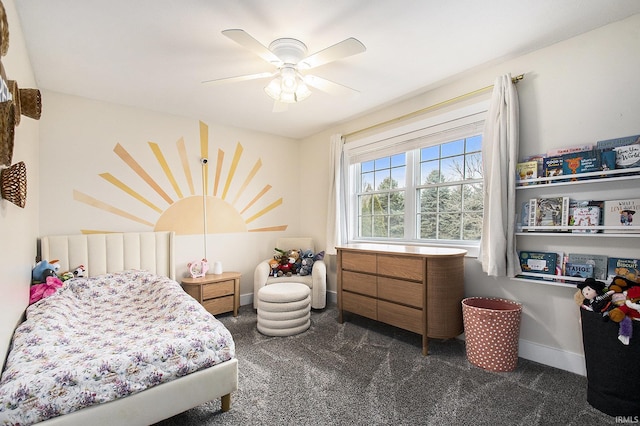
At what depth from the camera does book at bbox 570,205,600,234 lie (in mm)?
2064

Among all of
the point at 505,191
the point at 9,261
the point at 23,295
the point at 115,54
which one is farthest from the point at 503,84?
the point at 23,295

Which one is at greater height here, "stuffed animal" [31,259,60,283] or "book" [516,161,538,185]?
"book" [516,161,538,185]

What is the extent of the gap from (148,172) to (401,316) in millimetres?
3208

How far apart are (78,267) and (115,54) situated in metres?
2.01

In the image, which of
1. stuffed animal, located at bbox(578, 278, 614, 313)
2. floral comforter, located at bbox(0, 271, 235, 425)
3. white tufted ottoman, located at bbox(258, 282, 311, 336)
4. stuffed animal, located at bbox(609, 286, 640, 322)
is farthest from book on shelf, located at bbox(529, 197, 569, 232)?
floral comforter, located at bbox(0, 271, 235, 425)

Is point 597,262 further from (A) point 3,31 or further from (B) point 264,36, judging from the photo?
(A) point 3,31

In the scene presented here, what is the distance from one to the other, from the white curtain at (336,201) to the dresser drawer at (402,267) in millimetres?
1089

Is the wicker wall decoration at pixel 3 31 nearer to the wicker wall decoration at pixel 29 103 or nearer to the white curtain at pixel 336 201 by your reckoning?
the wicker wall decoration at pixel 29 103

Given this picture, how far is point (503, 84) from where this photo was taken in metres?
2.43

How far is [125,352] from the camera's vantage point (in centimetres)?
155

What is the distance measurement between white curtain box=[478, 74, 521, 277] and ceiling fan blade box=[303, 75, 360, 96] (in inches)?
48.4

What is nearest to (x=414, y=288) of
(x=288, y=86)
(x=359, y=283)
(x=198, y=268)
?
(x=359, y=283)

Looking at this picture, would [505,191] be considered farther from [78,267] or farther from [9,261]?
[78,267]

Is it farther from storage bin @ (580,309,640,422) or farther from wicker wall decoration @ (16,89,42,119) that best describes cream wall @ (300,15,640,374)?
wicker wall decoration @ (16,89,42,119)
